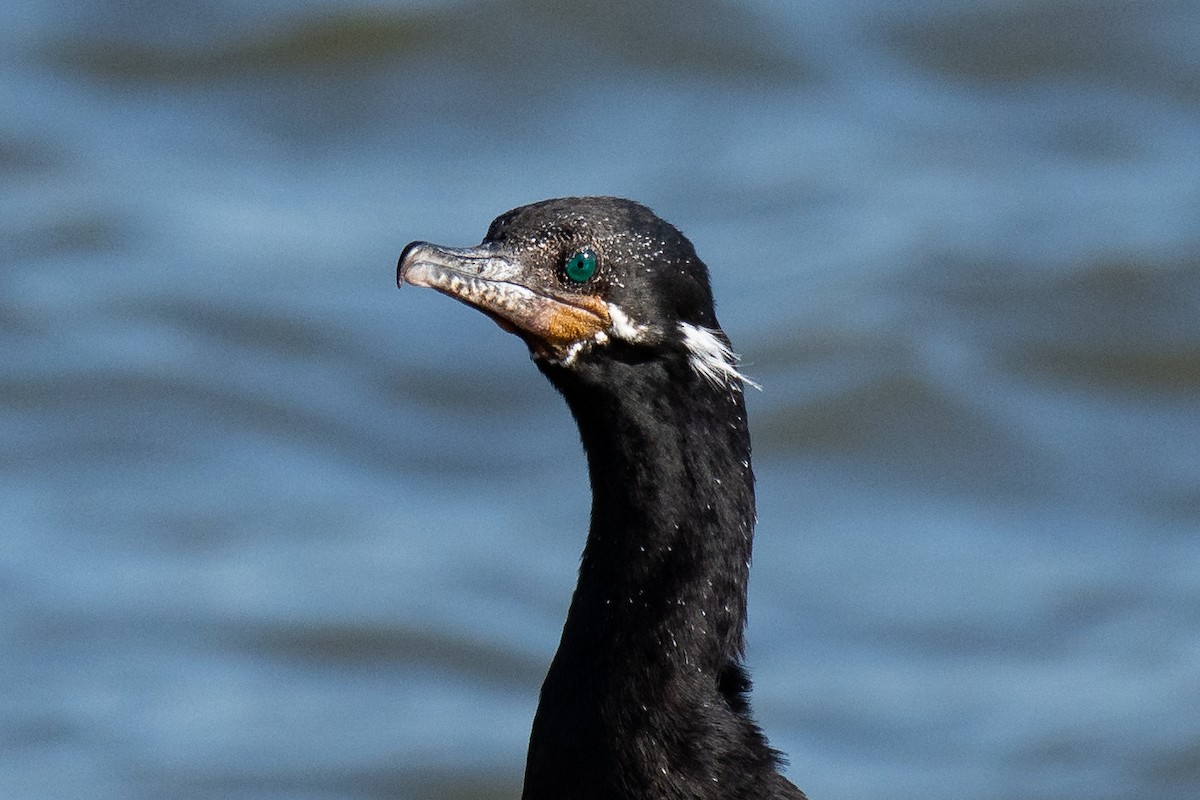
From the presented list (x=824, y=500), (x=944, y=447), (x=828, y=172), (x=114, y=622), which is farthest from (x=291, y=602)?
(x=828, y=172)

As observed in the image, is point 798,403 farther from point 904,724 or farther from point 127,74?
point 127,74

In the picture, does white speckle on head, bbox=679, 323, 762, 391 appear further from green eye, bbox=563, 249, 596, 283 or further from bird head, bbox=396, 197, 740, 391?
green eye, bbox=563, 249, 596, 283

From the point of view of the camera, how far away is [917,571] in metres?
11.5

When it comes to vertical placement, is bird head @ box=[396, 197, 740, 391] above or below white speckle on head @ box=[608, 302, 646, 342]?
above

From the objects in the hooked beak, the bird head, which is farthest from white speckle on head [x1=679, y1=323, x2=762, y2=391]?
the hooked beak

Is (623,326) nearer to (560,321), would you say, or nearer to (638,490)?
(560,321)

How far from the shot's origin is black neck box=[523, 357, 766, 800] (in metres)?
5.70

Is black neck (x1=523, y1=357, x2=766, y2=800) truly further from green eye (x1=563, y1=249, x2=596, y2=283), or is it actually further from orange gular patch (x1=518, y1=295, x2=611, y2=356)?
green eye (x1=563, y1=249, x2=596, y2=283)

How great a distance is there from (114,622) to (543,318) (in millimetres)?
5821

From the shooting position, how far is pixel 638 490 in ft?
18.9

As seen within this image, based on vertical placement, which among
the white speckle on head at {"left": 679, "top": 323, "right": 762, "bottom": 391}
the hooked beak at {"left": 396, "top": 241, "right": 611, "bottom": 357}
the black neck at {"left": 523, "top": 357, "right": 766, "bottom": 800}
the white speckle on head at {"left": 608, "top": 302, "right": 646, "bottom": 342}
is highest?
the hooked beak at {"left": 396, "top": 241, "right": 611, "bottom": 357}

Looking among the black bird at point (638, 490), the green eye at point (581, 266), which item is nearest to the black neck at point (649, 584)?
the black bird at point (638, 490)

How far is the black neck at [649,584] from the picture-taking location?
18.7ft

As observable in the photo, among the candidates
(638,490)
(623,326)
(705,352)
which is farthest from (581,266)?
(638,490)
